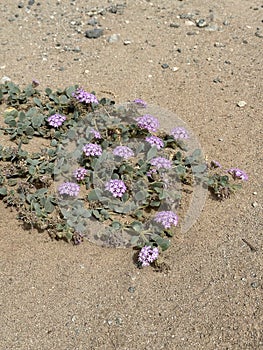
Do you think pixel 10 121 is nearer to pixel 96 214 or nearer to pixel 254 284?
pixel 96 214

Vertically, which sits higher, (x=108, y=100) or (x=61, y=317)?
(x=108, y=100)

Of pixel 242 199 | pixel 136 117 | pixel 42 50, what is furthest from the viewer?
pixel 42 50

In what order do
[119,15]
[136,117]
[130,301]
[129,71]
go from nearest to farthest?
1. [130,301]
2. [136,117]
3. [129,71]
4. [119,15]

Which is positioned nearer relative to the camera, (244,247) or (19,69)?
(244,247)

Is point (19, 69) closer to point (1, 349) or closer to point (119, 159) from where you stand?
point (119, 159)

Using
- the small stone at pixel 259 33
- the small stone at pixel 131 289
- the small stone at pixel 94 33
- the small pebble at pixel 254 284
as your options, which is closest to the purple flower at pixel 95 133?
the small stone at pixel 131 289

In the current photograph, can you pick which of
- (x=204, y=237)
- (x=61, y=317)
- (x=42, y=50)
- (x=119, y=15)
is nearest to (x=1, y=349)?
(x=61, y=317)

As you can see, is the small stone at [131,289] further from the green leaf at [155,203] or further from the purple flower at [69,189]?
the purple flower at [69,189]

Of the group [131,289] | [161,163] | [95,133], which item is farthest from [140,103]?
[131,289]
